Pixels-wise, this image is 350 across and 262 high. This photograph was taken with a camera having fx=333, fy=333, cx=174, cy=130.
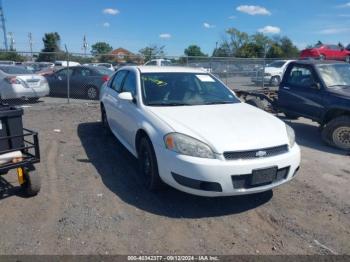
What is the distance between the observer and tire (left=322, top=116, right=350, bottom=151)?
263 inches

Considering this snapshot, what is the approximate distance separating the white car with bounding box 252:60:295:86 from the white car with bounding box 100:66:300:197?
37.3 feet

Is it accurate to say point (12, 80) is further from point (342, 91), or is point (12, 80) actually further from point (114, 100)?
point (342, 91)

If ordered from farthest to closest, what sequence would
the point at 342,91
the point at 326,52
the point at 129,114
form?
1. the point at 326,52
2. the point at 342,91
3. the point at 129,114

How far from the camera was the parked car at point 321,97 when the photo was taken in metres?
6.79

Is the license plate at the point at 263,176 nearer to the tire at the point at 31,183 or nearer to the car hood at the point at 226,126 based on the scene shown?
the car hood at the point at 226,126

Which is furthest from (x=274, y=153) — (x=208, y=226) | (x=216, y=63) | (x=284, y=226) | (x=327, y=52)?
(x=327, y=52)

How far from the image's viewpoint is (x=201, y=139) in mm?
3771

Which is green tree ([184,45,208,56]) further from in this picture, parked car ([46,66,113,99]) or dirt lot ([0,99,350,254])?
dirt lot ([0,99,350,254])

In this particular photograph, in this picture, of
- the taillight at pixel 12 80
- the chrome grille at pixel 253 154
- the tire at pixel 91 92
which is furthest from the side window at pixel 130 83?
the tire at pixel 91 92

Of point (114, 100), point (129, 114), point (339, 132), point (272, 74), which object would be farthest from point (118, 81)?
point (272, 74)

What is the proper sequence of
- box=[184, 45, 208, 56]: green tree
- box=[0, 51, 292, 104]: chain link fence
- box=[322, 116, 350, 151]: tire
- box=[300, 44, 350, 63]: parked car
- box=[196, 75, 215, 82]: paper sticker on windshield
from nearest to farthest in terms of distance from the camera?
1. box=[196, 75, 215, 82]: paper sticker on windshield
2. box=[322, 116, 350, 151]: tire
3. box=[0, 51, 292, 104]: chain link fence
4. box=[300, 44, 350, 63]: parked car
5. box=[184, 45, 208, 56]: green tree

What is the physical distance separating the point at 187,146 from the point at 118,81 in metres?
3.03

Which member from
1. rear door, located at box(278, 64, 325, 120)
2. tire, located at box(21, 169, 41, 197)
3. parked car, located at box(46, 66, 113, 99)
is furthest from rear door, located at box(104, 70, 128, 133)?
parked car, located at box(46, 66, 113, 99)

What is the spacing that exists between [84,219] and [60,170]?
5.75ft
